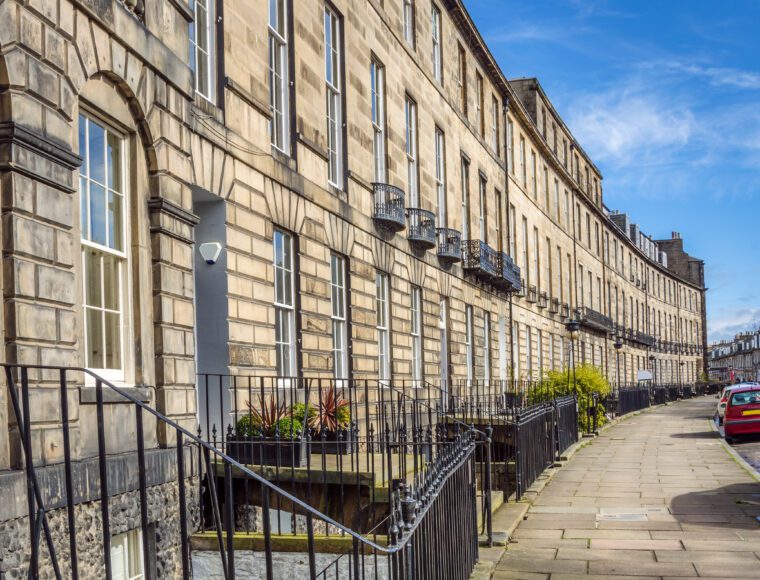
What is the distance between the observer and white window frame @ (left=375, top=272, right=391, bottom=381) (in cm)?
1761

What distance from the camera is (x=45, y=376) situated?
21.0ft

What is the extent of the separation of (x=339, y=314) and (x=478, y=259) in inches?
392

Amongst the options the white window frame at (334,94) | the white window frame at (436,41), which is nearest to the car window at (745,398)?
the white window frame at (436,41)

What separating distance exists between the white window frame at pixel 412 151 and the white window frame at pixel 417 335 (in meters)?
1.95

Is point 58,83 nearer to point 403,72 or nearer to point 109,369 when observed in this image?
point 109,369

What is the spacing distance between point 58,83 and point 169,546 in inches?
158

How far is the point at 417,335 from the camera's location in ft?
65.5

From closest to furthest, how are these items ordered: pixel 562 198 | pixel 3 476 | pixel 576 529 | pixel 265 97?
pixel 3 476
pixel 576 529
pixel 265 97
pixel 562 198

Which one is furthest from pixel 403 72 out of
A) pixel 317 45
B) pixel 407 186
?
pixel 317 45

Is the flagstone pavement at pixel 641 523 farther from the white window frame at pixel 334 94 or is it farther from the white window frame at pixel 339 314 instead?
the white window frame at pixel 334 94

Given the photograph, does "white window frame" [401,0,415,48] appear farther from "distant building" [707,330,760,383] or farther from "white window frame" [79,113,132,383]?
"distant building" [707,330,760,383]

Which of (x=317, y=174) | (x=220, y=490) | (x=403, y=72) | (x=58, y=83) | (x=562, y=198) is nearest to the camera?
(x=58, y=83)

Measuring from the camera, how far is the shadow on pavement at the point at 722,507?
11672 mm

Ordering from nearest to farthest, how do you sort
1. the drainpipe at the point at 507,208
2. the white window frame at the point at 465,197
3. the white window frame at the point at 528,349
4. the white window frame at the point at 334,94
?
the white window frame at the point at 334,94, the white window frame at the point at 465,197, the drainpipe at the point at 507,208, the white window frame at the point at 528,349
